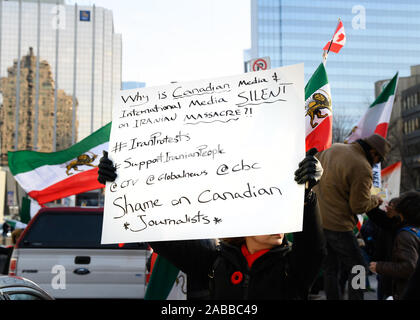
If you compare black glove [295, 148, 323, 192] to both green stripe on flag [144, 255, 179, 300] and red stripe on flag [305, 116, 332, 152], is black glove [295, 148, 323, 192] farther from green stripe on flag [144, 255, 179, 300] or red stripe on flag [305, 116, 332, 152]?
green stripe on flag [144, 255, 179, 300]

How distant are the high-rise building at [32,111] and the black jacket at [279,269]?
10957cm

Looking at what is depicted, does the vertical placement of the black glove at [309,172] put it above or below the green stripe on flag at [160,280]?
above

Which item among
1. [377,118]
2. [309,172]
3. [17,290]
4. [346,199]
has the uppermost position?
[377,118]

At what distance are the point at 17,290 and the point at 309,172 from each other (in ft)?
5.14

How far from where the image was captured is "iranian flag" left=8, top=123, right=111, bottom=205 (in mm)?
7160

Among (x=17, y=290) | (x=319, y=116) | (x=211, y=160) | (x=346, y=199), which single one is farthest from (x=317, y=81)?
(x=17, y=290)

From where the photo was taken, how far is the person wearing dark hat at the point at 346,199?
4684 millimetres

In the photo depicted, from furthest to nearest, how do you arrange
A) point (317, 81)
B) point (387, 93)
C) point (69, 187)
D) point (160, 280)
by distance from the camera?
point (69, 187)
point (387, 93)
point (160, 280)
point (317, 81)

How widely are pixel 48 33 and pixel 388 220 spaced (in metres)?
117

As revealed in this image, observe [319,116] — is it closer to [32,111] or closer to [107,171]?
[107,171]

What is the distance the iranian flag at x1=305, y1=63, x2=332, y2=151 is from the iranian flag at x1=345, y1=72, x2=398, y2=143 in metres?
2.24

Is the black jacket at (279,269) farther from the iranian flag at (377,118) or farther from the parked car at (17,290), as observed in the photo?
the iranian flag at (377,118)

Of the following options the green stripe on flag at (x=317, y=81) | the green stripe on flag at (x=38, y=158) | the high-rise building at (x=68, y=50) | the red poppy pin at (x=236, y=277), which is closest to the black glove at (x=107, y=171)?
the red poppy pin at (x=236, y=277)

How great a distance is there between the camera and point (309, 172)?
2.15 meters
